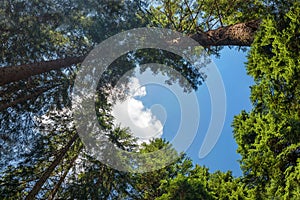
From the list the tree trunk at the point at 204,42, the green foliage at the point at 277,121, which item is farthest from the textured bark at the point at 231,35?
the green foliage at the point at 277,121

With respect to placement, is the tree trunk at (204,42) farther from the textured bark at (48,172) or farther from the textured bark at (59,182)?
the textured bark at (59,182)

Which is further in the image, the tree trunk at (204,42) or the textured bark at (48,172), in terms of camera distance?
the textured bark at (48,172)

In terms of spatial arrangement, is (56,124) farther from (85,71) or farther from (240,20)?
(240,20)

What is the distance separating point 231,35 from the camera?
30.3 feet

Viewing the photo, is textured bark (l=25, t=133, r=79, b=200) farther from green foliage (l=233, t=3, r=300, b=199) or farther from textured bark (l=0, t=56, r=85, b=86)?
green foliage (l=233, t=3, r=300, b=199)

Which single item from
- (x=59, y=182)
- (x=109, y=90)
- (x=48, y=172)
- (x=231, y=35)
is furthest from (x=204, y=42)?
(x=59, y=182)

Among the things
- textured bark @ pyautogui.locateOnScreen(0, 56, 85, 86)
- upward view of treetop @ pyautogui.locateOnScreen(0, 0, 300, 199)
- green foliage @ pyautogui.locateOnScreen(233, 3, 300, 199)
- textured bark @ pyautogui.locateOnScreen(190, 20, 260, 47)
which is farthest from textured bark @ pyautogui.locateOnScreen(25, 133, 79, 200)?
green foliage @ pyautogui.locateOnScreen(233, 3, 300, 199)

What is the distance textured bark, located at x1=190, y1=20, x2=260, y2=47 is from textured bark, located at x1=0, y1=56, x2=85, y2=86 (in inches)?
179

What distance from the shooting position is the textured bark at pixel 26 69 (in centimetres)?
693

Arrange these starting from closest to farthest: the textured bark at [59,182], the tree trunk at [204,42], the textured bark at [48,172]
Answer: the tree trunk at [204,42] < the textured bark at [48,172] < the textured bark at [59,182]

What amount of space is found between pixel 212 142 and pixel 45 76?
308 inches

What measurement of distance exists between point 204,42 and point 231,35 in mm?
1024

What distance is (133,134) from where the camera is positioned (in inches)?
480

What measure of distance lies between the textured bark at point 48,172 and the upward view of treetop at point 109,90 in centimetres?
4
